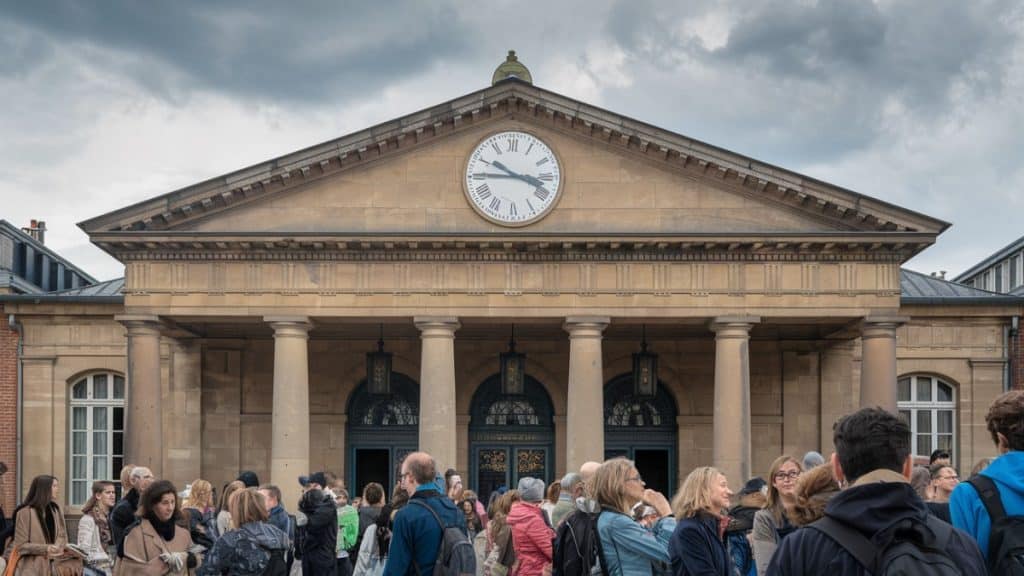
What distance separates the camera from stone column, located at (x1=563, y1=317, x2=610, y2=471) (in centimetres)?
2689

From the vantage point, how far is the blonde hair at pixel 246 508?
9742 mm

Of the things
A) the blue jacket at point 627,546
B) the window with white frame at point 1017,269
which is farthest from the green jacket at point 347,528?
the window with white frame at point 1017,269

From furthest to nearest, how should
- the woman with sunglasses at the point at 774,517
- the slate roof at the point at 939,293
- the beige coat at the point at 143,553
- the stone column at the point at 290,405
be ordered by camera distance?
the slate roof at the point at 939,293 < the stone column at the point at 290,405 < the beige coat at the point at 143,553 < the woman with sunglasses at the point at 774,517

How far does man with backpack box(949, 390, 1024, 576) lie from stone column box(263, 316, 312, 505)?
21.7 m

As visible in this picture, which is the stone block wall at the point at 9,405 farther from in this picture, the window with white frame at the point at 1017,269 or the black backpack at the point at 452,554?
the window with white frame at the point at 1017,269

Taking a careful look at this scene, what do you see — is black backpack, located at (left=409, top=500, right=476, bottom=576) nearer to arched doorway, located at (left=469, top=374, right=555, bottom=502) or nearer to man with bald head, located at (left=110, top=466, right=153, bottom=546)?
man with bald head, located at (left=110, top=466, right=153, bottom=546)

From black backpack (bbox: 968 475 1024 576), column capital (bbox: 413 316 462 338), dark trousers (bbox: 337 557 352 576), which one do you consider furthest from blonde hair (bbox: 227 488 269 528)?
column capital (bbox: 413 316 462 338)

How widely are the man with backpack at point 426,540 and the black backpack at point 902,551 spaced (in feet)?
15.8

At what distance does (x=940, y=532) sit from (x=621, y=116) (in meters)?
23.0

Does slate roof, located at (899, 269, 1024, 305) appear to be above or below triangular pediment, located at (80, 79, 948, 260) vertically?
below

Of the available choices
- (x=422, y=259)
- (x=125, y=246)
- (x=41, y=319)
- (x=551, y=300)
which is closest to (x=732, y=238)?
(x=551, y=300)

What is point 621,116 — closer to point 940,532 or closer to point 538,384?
point 538,384

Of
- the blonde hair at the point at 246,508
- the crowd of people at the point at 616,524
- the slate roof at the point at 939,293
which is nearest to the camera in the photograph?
the crowd of people at the point at 616,524

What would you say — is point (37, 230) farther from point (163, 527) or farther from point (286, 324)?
point (163, 527)
